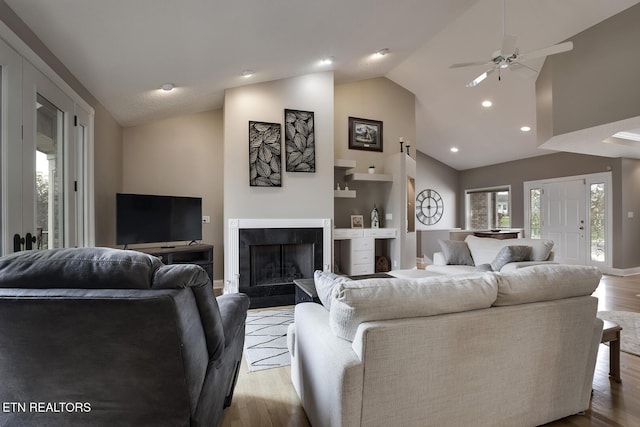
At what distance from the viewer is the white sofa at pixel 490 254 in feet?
12.4

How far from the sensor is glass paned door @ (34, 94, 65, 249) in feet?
7.27

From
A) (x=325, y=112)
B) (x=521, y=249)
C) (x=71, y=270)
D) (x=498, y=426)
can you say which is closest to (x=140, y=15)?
(x=71, y=270)

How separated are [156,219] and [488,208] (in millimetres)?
7947

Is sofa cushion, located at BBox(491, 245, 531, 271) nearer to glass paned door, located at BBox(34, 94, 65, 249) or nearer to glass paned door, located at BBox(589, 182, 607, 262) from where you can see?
glass paned door, located at BBox(589, 182, 607, 262)

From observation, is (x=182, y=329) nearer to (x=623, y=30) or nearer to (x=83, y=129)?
(x=83, y=129)

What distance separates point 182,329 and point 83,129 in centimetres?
308

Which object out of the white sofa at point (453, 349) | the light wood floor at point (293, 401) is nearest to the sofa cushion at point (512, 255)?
the light wood floor at point (293, 401)

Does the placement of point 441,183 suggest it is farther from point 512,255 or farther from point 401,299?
point 401,299

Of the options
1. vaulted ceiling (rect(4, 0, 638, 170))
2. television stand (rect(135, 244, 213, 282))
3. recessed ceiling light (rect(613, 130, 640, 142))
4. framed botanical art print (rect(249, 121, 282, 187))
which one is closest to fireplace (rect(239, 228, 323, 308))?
television stand (rect(135, 244, 213, 282))

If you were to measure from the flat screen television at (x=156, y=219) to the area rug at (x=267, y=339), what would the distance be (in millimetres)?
1462

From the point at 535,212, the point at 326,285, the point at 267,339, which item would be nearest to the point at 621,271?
the point at 535,212

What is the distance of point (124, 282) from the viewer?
0.97 m

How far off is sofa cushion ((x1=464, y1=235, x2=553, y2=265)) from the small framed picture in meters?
2.28

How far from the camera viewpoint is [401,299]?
4.37 feet
